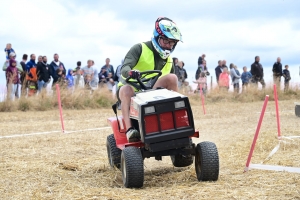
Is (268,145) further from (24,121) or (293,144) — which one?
(24,121)

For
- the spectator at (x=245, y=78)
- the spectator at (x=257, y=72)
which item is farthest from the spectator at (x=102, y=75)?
the spectator at (x=257, y=72)

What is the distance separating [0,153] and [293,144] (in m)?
4.65

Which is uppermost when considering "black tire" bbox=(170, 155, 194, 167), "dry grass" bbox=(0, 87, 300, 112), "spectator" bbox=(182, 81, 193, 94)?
"spectator" bbox=(182, 81, 193, 94)

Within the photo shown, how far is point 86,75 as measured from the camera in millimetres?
17516

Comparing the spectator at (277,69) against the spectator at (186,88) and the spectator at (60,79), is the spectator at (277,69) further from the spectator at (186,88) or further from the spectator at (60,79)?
the spectator at (60,79)

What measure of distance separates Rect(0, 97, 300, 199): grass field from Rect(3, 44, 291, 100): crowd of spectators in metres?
4.68

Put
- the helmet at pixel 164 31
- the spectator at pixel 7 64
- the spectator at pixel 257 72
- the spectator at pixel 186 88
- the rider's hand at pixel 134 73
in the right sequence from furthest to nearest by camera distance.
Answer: the spectator at pixel 257 72, the spectator at pixel 186 88, the spectator at pixel 7 64, the helmet at pixel 164 31, the rider's hand at pixel 134 73

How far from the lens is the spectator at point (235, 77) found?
64.5ft

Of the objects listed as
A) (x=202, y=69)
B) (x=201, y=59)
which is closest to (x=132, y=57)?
(x=202, y=69)

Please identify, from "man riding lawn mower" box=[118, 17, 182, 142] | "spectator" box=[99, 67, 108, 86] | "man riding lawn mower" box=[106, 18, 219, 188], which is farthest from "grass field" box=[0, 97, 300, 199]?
"spectator" box=[99, 67, 108, 86]

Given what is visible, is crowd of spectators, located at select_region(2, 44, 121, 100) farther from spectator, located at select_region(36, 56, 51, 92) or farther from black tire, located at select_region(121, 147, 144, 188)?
black tire, located at select_region(121, 147, 144, 188)

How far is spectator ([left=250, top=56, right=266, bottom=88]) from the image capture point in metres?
20.3

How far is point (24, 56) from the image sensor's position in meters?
16.4

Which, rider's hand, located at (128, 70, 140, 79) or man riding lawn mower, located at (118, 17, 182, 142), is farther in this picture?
man riding lawn mower, located at (118, 17, 182, 142)
